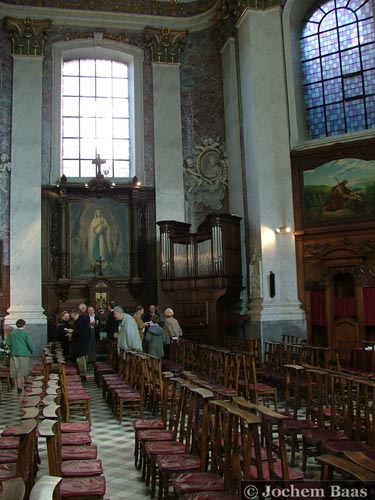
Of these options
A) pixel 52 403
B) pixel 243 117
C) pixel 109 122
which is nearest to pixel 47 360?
pixel 52 403

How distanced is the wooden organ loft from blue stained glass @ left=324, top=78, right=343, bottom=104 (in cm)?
446

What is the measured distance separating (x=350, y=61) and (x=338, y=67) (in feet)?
1.21

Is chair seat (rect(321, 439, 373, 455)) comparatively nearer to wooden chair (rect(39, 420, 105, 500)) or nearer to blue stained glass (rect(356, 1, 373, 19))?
wooden chair (rect(39, 420, 105, 500))

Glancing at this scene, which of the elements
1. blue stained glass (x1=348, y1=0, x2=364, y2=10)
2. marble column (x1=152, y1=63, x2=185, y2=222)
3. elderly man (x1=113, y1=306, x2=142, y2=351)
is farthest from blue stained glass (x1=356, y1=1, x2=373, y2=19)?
elderly man (x1=113, y1=306, x2=142, y2=351)

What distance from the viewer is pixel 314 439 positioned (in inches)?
195

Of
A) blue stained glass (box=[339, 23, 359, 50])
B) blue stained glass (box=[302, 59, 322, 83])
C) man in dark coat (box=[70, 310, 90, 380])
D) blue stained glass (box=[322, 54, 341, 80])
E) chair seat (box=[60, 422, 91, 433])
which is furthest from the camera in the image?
blue stained glass (box=[302, 59, 322, 83])

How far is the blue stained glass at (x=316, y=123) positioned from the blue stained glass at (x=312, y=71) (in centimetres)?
92

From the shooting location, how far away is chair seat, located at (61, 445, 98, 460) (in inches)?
181

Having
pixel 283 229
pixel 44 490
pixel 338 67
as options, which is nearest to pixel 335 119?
pixel 338 67

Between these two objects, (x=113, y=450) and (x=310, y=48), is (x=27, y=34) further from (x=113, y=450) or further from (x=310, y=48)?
(x=113, y=450)

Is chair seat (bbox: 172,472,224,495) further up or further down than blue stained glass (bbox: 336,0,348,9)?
further down

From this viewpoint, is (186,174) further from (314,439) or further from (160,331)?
(314,439)

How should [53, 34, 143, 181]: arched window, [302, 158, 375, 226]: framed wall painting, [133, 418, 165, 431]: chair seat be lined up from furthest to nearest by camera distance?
[53, 34, 143, 181]: arched window, [302, 158, 375, 226]: framed wall painting, [133, 418, 165, 431]: chair seat

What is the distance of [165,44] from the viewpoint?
61.2ft
